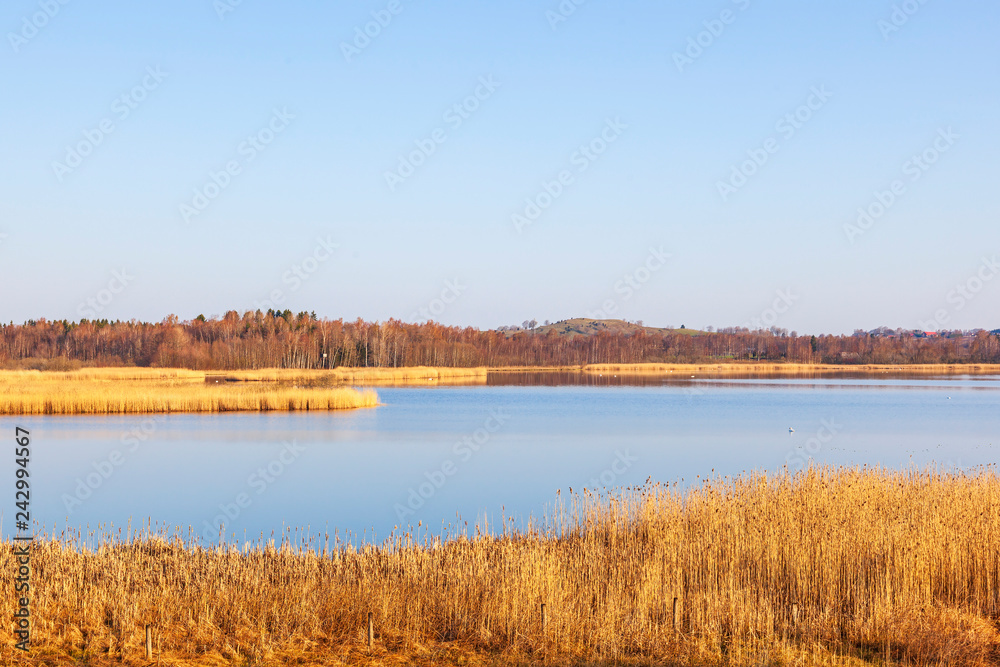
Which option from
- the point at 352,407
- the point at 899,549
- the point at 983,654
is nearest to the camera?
the point at 983,654

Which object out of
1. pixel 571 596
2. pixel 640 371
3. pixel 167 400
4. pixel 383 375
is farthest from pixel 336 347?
pixel 571 596

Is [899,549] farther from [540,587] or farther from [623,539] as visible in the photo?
[540,587]

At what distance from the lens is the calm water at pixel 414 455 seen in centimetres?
1314

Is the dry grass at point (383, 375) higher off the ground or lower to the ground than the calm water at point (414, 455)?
higher

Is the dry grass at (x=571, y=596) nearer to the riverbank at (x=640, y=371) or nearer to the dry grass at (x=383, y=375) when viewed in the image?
the dry grass at (x=383, y=375)

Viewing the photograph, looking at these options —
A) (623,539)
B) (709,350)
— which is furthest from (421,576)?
(709,350)

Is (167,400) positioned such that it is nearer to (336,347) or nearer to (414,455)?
(414,455)

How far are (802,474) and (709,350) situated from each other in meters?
126

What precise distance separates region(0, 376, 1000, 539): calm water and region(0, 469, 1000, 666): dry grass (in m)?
3.41

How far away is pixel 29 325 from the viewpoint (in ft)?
336

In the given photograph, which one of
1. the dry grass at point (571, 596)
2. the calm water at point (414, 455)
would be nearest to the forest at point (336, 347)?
the calm water at point (414, 455)

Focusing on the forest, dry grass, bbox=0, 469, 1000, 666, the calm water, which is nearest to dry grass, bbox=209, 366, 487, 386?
the forest

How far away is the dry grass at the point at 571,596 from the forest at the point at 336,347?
61077mm

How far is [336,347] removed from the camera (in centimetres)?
7844
